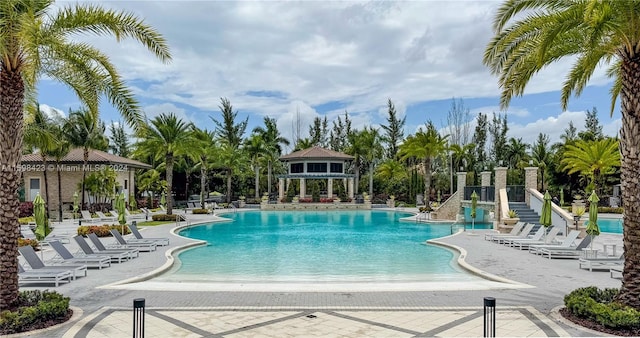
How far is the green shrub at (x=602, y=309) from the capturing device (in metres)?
7.40

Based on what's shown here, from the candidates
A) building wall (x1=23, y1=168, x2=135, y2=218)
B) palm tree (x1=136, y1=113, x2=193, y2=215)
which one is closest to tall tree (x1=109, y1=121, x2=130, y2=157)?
building wall (x1=23, y1=168, x2=135, y2=218)

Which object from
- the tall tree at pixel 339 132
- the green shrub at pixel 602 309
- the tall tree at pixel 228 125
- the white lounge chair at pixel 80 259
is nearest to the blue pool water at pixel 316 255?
the white lounge chair at pixel 80 259

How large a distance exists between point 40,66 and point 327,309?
7522 millimetres

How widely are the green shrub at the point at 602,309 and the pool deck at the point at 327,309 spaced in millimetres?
350

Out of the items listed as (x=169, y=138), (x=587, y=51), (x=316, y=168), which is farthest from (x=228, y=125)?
(x=587, y=51)

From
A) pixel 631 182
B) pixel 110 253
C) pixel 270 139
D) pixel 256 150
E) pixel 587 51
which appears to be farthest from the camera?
pixel 270 139

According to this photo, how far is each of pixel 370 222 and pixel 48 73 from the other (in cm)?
2571

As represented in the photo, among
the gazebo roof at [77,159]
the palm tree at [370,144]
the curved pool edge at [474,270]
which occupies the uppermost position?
the palm tree at [370,144]

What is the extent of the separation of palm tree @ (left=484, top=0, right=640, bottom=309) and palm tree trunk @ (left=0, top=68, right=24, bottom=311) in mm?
9572

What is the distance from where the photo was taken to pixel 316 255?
18266 mm

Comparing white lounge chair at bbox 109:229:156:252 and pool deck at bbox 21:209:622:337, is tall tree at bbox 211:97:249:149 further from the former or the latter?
pool deck at bbox 21:209:622:337

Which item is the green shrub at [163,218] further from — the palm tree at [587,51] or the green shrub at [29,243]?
the palm tree at [587,51]

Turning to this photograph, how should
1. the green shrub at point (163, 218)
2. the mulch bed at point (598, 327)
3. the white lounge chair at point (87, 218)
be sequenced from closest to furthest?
the mulch bed at point (598, 327) < the white lounge chair at point (87, 218) < the green shrub at point (163, 218)

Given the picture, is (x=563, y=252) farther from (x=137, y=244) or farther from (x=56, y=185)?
(x=56, y=185)
